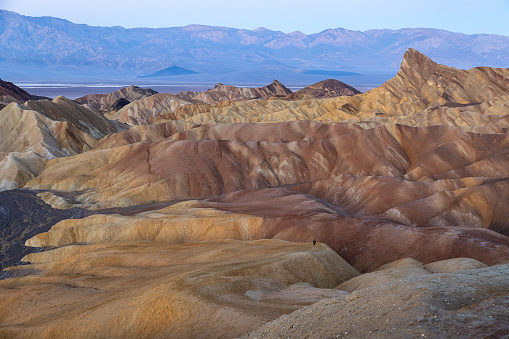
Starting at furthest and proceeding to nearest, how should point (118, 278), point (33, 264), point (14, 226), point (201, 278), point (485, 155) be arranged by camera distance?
point (485, 155) < point (14, 226) < point (33, 264) < point (118, 278) < point (201, 278)

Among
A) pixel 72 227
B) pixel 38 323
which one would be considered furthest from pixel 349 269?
pixel 72 227

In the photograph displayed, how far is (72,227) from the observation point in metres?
63.2

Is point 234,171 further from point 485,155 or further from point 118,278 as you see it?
point 118,278

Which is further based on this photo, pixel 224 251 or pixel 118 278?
pixel 224 251

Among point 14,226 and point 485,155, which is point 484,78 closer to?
point 485,155

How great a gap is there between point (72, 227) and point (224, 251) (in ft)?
92.0

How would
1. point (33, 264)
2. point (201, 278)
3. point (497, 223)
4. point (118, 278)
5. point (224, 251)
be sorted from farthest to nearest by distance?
point (497, 223), point (33, 264), point (224, 251), point (118, 278), point (201, 278)

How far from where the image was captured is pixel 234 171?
9219 centimetres

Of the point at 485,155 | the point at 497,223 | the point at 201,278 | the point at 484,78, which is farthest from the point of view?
the point at 484,78

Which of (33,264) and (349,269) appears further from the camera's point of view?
(33,264)

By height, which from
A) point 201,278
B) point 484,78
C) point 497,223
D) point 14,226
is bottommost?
point 14,226

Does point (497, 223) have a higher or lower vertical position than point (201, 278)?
lower

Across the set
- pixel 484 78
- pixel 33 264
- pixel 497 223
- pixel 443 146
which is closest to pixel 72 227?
pixel 33 264

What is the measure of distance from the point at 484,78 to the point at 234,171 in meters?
112
